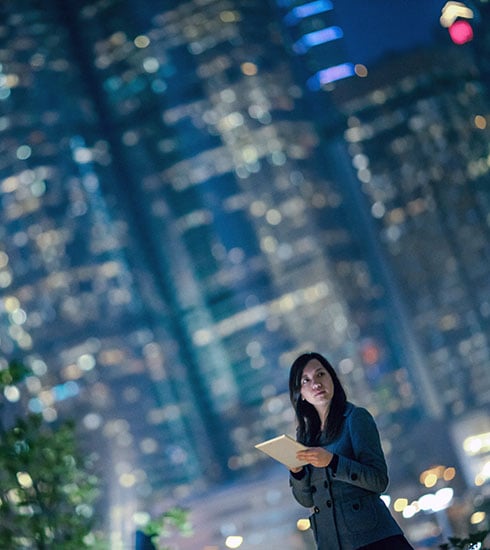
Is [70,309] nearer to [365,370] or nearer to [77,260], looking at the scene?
[77,260]

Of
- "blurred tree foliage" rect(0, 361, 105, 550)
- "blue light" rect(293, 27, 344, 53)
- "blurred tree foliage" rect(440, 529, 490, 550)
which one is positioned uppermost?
"blue light" rect(293, 27, 344, 53)

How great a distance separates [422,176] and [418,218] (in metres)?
1.17

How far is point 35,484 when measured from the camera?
371cm

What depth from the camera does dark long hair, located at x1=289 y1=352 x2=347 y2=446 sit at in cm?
195

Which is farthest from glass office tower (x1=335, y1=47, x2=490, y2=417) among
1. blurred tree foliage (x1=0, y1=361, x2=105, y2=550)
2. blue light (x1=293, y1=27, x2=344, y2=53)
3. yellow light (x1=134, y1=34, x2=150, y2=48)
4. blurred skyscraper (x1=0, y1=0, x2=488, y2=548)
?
blurred tree foliage (x1=0, y1=361, x2=105, y2=550)

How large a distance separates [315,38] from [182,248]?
7299mm

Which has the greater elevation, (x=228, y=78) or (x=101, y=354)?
(x=228, y=78)

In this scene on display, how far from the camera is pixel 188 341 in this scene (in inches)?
1054

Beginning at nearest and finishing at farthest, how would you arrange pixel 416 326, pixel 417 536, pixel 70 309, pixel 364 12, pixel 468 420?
pixel 417 536
pixel 364 12
pixel 70 309
pixel 468 420
pixel 416 326

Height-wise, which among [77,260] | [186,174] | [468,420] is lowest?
[468,420]

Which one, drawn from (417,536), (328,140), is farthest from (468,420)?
(417,536)

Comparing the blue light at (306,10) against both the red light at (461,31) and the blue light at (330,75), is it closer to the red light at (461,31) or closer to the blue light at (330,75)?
the blue light at (330,75)

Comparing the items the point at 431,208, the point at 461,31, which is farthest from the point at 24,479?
the point at 431,208

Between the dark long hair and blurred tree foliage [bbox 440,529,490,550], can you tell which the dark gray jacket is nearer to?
the dark long hair
